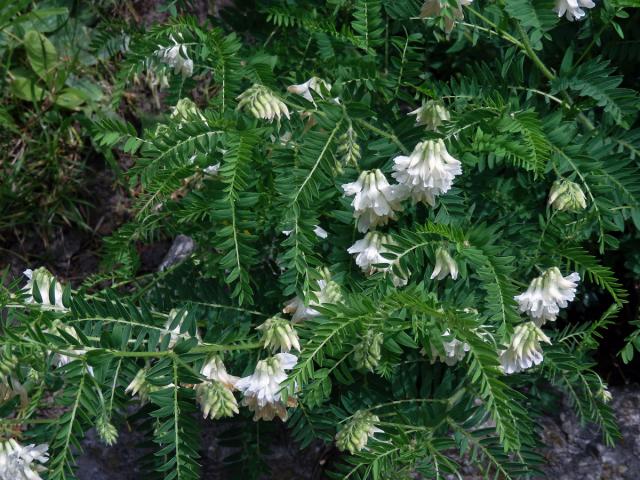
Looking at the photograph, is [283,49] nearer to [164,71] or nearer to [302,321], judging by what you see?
[164,71]

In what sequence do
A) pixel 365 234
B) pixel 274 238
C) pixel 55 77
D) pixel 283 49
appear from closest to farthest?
pixel 365 234 < pixel 274 238 < pixel 283 49 < pixel 55 77

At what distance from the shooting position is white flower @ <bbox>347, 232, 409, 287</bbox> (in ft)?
7.61

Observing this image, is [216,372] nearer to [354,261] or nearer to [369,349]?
[369,349]

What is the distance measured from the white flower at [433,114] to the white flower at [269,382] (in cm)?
78

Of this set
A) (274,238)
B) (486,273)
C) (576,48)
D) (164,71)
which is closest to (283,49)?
(164,71)

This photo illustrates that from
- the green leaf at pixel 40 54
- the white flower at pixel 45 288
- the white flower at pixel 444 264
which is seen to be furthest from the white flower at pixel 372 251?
the green leaf at pixel 40 54

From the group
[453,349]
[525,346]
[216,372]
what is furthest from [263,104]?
A: [525,346]

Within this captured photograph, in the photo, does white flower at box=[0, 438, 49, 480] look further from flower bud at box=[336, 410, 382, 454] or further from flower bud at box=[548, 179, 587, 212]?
flower bud at box=[548, 179, 587, 212]

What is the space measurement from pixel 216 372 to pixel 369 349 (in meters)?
0.40

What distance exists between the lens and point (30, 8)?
4207 millimetres

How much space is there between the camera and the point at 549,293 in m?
A: 2.27

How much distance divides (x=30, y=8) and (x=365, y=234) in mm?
2533

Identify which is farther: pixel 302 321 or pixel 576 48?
pixel 576 48

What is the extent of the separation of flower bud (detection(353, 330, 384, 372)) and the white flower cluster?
1.08 metres
